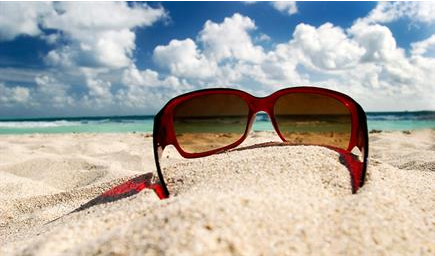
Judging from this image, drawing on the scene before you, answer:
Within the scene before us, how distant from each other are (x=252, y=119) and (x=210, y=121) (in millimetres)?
292

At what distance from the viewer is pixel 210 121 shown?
2.56 metres

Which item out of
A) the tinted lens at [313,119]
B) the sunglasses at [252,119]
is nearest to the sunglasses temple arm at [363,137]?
the sunglasses at [252,119]

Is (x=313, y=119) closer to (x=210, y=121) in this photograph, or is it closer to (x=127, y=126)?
(x=210, y=121)

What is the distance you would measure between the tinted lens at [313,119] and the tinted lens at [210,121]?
0.26m

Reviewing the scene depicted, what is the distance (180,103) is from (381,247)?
136cm

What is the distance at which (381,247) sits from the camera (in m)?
1.13

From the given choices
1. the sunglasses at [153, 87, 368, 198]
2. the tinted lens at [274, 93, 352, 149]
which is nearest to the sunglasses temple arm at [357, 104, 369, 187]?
the sunglasses at [153, 87, 368, 198]

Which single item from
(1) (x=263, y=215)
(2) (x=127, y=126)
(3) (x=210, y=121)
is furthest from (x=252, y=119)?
(2) (x=127, y=126)

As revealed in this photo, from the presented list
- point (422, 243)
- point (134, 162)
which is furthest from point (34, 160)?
point (422, 243)

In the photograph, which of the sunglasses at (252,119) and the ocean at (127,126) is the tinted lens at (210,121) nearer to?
the sunglasses at (252,119)

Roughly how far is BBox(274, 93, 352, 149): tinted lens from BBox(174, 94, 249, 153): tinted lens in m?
0.26

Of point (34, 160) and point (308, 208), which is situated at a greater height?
point (308, 208)

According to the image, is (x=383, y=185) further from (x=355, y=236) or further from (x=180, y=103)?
(x=180, y=103)

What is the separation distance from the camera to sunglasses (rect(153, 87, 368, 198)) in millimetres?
2098
